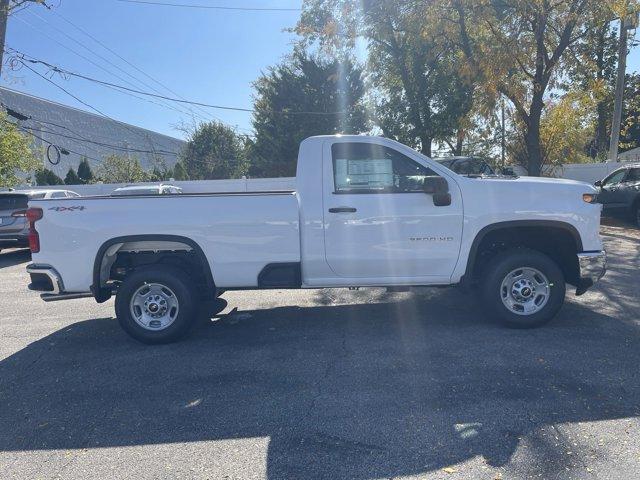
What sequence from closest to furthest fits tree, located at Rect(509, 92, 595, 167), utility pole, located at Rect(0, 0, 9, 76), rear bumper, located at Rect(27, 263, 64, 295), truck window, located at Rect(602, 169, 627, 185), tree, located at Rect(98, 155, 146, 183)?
rear bumper, located at Rect(27, 263, 64, 295)
utility pole, located at Rect(0, 0, 9, 76)
truck window, located at Rect(602, 169, 627, 185)
tree, located at Rect(509, 92, 595, 167)
tree, located at Rect(98, 155, 146, 183)

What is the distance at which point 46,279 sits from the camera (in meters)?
5.33

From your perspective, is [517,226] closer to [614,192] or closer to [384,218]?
[384,218]

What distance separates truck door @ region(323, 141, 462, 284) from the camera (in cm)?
535

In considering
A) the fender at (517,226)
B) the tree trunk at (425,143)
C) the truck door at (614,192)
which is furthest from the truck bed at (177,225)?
the tree trunk at (425,143)

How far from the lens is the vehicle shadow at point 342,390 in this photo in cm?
338

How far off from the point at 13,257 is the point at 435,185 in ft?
40.6

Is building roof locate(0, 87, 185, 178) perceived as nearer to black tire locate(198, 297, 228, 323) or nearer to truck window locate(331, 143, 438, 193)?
black tire locate(198, 297, 228, 323)

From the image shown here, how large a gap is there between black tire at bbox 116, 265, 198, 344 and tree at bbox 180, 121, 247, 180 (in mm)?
32109

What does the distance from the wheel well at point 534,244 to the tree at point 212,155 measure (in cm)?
3235

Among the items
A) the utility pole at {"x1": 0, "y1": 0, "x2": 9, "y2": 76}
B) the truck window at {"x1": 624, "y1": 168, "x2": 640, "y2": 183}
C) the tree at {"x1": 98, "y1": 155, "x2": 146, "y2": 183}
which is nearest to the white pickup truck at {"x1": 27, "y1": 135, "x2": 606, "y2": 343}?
the utility pole at {"x1": 0, "y1": 0, "x2": 9, "y2": 76}

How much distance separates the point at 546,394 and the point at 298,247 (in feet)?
8.66

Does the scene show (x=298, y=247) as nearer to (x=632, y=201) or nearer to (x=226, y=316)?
(x=226, y=316)

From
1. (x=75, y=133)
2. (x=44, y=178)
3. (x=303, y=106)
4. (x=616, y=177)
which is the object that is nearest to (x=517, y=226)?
(x=616, y=177)

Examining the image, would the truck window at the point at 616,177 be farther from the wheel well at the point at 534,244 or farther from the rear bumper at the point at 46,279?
the rear bumper at the point at 46,279
